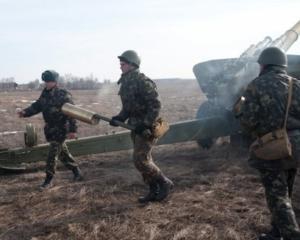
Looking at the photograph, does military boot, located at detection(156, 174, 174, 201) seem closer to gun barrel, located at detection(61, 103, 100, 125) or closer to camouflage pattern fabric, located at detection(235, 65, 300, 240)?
gun barrel, located at detection(61, 103, 100, 125)

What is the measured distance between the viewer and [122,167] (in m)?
8.58

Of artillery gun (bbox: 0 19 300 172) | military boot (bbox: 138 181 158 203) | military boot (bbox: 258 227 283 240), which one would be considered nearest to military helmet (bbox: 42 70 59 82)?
artillery gun (bbox: 0 19 300 172)

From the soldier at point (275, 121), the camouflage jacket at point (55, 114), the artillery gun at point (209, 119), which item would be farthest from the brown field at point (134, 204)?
the camouflage jacket at point (55, 114)

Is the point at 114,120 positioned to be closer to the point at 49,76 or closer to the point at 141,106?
the point at 141,106

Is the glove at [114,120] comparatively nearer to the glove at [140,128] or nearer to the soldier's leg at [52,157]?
the glove at [140,128]

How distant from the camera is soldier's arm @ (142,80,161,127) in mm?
5902

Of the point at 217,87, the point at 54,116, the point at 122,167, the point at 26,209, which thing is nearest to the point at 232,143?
the point at 217,87

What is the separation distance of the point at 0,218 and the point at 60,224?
32.8 inches

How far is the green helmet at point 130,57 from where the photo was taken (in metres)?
6.07

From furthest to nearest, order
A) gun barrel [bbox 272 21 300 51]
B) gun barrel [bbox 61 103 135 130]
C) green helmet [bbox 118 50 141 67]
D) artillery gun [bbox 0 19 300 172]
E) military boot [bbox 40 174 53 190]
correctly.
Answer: gun barrel [bbox 272 21 300 51] → artillery gun [bbox 0 19 300 172] → military boot [bbox 40 174 53 190] → gun barrel [bbox 61 103 135 130] → green helmet [bbox 118 50 141 67]

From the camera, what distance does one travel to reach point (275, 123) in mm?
4441

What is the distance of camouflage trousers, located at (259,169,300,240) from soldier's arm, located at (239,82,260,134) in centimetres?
45

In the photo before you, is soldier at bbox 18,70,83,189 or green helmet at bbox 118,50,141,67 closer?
green helmet at bbox 118,50,141,67

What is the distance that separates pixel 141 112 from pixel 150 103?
0.17 meters
